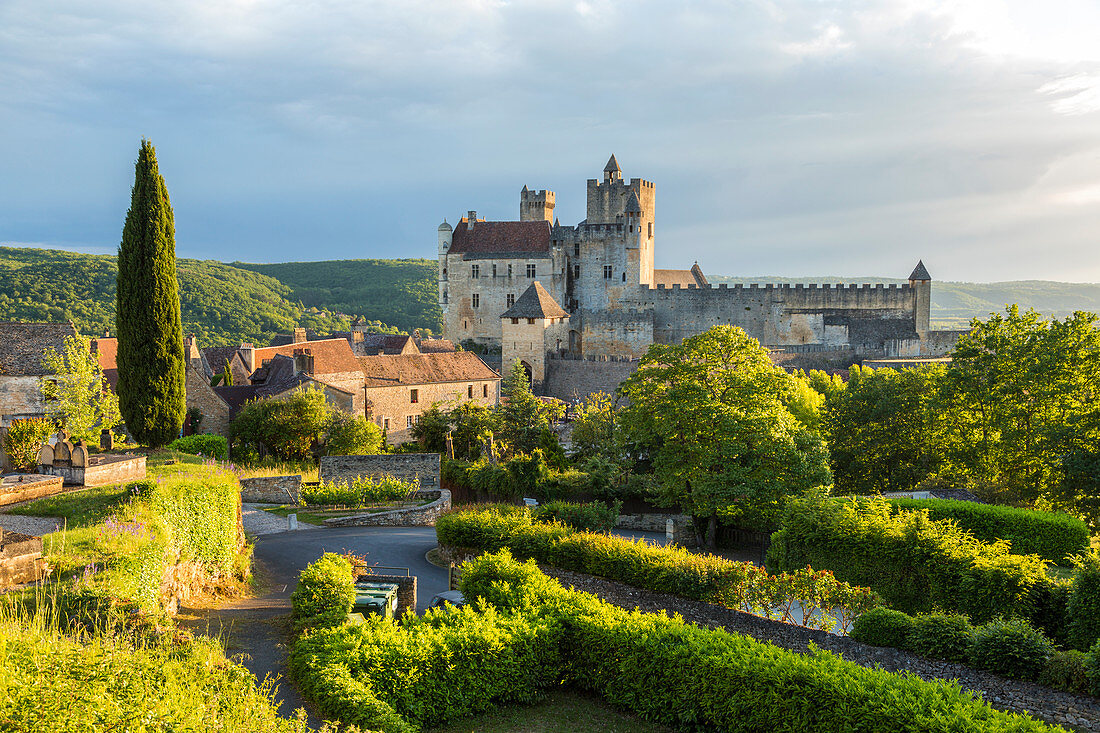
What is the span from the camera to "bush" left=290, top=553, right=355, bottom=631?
12336 mm

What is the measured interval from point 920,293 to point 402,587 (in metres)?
65.2

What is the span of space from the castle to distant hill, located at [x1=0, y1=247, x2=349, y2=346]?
25679mm

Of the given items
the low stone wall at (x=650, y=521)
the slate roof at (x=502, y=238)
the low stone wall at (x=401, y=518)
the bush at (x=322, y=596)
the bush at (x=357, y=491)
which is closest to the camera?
the bush at (x=322, y=596)

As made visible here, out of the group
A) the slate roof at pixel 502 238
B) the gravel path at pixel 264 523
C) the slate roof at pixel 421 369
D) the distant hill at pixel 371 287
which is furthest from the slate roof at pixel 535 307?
the distant hill at pixel 371 287

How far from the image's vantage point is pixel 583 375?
6166cm

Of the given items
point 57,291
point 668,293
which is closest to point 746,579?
point 668,293

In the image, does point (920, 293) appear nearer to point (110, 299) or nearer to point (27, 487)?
point (27, 487)

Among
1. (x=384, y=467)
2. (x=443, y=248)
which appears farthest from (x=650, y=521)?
(x=443, y=248)

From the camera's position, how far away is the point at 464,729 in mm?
10961

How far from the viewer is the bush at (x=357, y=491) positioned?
28031 mm

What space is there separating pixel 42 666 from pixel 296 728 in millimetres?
2434

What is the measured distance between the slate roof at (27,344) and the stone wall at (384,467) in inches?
454

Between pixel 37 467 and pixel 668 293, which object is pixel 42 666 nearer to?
pixel 37 467

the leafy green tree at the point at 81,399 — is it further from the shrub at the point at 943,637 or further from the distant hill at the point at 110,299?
the distant hill at the point at 110,299
